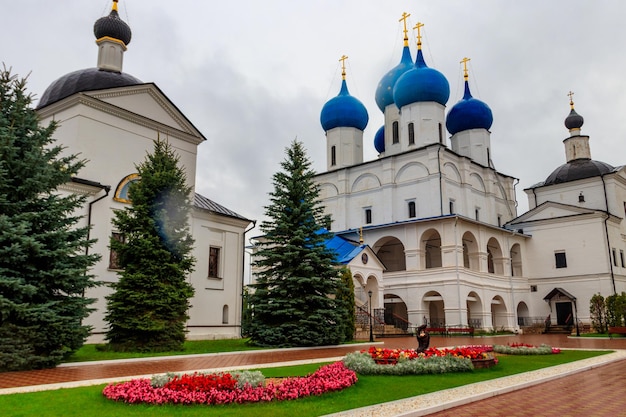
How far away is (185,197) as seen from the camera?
16.0 meters

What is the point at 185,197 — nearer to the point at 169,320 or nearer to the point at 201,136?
the point at 169,320

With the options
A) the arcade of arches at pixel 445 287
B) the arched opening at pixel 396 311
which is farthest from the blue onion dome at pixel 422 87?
the arched opening at pixel 396 311

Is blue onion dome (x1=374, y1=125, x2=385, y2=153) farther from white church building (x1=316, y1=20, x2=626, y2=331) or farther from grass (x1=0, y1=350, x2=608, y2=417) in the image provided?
grass (x1=0, y1=350, x2=608, y2=417)

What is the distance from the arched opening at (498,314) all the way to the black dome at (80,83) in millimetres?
27488

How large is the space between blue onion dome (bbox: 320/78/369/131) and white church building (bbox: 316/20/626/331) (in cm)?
9

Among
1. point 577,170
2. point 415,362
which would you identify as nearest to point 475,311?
point 577,170

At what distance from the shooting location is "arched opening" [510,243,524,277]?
38.3 m

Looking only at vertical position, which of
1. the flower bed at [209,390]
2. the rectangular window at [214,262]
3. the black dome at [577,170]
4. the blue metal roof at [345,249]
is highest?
the black dome at [577,170]

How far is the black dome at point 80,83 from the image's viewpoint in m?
20.7

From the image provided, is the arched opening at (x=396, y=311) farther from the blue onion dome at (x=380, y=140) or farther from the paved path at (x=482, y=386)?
the paved path at (x=482, y=386)

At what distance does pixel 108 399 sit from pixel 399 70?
125 ft

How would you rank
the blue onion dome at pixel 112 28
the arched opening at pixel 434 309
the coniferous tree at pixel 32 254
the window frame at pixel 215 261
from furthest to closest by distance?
the arched opening at pixel 434 309
the window frame at pixel 215 261
the blue onion dome at pixel 112 28
the coniferous tree at pixel 32 254

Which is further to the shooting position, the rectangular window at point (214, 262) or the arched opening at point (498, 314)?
the arched opening at point (498, 314)

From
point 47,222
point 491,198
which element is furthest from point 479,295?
point 47,222
